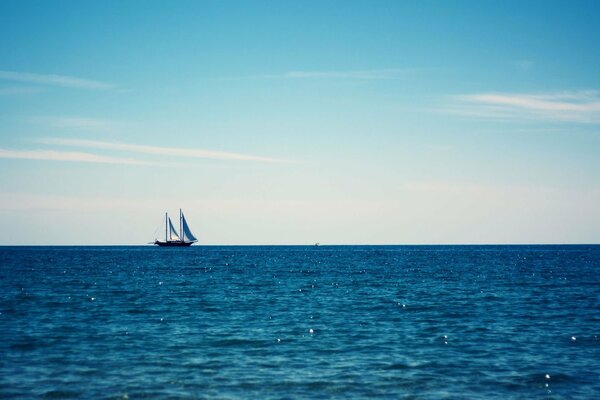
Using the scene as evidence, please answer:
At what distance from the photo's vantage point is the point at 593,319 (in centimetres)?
3906

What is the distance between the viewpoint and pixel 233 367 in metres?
24.8

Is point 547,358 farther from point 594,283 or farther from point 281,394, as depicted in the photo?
point 594,283

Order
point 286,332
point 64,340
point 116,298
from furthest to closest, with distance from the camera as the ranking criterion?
point 116,298, point 286,332, point 64,340

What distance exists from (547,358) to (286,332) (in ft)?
49.0

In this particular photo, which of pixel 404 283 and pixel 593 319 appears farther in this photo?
pixel 404 283

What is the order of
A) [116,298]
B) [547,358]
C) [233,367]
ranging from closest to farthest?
[233,367]
[547,358]
[116,298]

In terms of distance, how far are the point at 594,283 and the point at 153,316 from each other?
58.8 meters

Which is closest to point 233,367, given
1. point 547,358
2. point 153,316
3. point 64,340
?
point 64,340

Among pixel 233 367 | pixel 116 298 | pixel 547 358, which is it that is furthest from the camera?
pixel 116 298

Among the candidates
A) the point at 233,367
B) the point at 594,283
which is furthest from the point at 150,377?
the point at 594,283

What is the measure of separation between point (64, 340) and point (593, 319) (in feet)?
116

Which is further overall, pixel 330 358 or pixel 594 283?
pixel 594 283

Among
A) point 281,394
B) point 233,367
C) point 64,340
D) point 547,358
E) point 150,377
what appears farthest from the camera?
point 64,340

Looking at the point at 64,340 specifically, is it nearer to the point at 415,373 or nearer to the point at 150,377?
the point at 150,377
